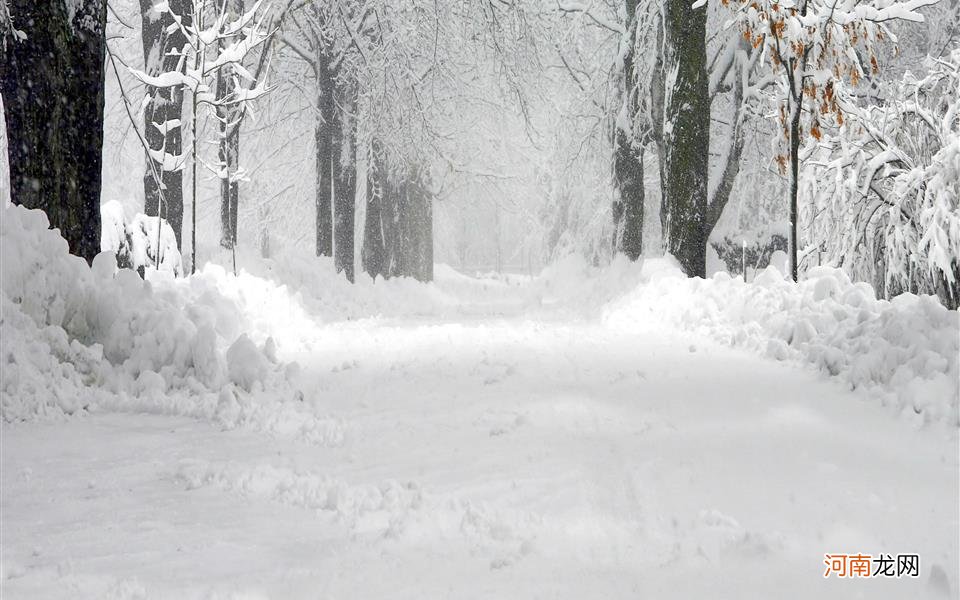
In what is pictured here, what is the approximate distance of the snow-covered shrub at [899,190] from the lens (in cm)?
863

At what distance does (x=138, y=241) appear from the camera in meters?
10.6

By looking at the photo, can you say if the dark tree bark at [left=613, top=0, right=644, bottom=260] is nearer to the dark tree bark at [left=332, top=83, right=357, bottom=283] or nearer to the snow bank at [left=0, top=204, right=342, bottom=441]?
the dark tree bark at [left=332, top=83, right=357, bottom=283]

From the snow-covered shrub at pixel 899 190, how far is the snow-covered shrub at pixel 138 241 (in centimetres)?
914

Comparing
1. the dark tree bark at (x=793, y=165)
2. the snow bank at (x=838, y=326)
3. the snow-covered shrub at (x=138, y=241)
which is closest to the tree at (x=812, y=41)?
the dark tree bark at (x=793, y=165)

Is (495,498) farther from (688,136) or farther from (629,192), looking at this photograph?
(629,192)

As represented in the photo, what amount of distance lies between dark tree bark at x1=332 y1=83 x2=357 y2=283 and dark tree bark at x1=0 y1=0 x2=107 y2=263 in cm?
1084

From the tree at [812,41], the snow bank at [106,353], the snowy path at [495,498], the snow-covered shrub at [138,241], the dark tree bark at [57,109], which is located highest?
the tree at [812,41]

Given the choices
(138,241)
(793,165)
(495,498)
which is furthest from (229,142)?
(495,498)

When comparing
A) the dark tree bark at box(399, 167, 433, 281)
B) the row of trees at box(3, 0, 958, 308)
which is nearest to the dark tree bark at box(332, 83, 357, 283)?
the row of trees at box(3, 0, 958, 308)

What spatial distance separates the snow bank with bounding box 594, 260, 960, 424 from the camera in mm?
4562

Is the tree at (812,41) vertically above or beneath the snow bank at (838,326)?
above

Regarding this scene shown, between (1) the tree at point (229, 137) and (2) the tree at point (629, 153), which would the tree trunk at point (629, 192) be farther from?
(1) the tree at point (229, 137)

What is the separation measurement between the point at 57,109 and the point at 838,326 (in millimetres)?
6195

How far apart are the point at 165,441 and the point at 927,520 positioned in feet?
11.8
